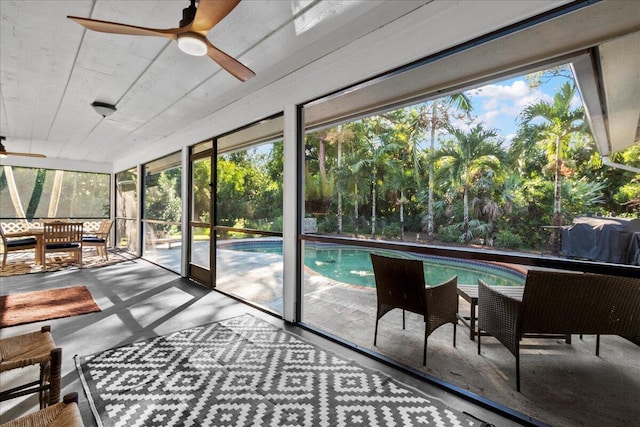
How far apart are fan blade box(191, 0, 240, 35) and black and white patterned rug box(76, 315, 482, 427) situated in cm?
220

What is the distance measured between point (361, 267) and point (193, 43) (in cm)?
642

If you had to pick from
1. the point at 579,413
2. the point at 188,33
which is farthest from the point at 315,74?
the point at 579,413

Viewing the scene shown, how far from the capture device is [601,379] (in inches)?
80.9

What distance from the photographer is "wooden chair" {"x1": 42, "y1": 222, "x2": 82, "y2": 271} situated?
536 centimetres

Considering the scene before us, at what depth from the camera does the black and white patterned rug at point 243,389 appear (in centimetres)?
161

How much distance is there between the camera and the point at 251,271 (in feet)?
19.3

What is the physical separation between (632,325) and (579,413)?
62 cm

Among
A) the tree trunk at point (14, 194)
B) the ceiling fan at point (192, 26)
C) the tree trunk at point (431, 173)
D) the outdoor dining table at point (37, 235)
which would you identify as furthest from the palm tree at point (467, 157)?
the tree trunk at point (14, 194)

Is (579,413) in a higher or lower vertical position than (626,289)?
lower

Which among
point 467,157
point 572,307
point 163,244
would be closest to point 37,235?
point 163,244

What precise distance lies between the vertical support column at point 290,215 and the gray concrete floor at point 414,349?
0.30m

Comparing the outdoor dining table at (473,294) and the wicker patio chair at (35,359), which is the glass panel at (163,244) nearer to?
the wicker patio chair at (35,359)

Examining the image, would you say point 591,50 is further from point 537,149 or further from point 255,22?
point 537,149

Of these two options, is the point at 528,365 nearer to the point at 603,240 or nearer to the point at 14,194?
the point at 603,240
